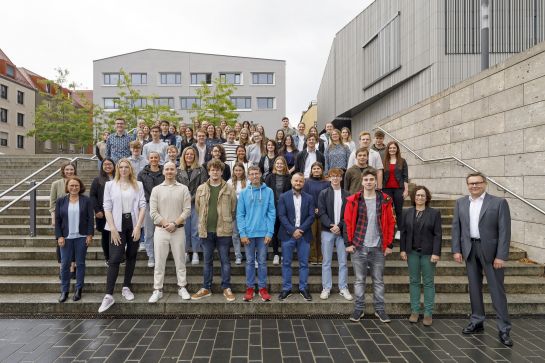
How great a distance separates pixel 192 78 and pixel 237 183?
43699 mm

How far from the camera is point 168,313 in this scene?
18.1 feet

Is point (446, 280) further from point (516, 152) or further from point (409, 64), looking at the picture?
point (409, 64)

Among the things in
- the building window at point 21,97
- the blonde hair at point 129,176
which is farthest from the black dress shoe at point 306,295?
the building window at point 21,97

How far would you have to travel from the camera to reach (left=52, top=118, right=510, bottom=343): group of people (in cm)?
511

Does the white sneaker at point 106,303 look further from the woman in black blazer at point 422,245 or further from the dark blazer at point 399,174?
the dark blazer at point 399,174

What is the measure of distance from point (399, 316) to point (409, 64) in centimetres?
1470

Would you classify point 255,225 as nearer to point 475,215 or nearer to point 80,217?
point 80,217

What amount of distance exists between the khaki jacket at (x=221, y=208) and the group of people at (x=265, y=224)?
0.02 metres

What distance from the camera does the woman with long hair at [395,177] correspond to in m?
6.97

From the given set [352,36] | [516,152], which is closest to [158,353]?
[516,152]

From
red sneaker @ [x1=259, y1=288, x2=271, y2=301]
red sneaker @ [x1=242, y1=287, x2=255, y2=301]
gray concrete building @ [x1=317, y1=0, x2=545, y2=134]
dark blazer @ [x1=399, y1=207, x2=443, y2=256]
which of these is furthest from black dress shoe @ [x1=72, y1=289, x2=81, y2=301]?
gray concrete building @ [x1=317, y1=0, x2=545, y2=134]

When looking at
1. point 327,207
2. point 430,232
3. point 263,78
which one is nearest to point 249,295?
point 327,207

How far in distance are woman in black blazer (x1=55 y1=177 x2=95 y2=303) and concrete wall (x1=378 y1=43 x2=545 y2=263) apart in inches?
305

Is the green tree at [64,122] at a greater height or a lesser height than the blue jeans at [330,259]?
greater
